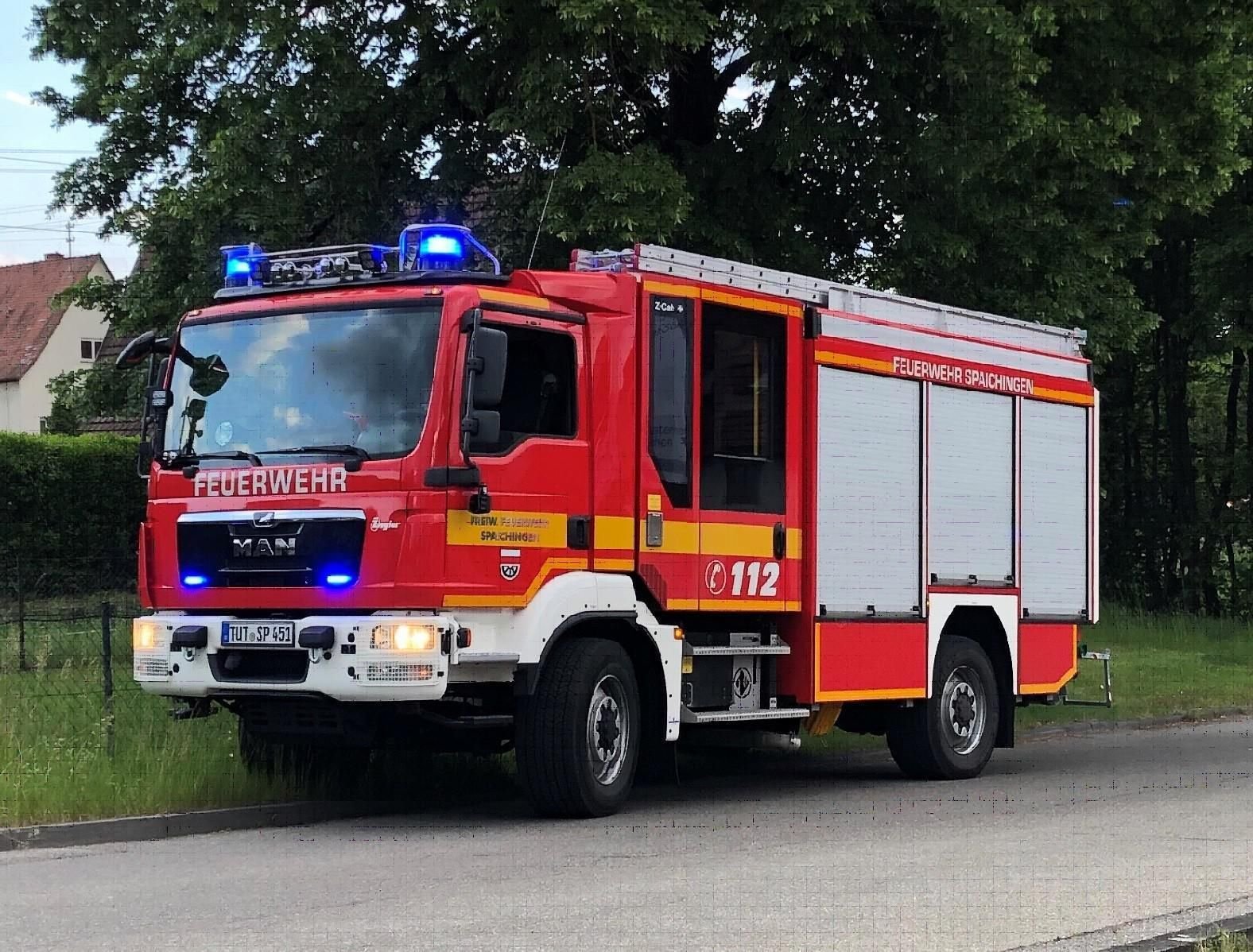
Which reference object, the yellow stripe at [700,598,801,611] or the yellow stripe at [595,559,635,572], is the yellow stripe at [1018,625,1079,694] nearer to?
the yellow stripe at [700,598,801,611]

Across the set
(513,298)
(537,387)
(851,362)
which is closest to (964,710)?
(851,362)

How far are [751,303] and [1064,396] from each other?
3960mm

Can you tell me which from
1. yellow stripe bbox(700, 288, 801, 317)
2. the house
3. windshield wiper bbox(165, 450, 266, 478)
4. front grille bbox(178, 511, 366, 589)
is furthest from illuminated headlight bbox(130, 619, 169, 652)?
the house

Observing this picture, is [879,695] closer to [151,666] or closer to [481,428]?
[481,428]

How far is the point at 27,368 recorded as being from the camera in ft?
200

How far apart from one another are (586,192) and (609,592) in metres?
7.18

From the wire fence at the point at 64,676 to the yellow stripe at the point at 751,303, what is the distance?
4.29 metres

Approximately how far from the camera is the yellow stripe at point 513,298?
35.2 feet

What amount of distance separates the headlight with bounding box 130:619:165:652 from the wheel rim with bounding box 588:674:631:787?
8.08 feet

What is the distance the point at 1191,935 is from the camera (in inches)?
275

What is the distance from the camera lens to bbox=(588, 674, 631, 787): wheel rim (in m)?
11.0

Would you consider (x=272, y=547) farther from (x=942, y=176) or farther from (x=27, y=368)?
(x=27, y=368)

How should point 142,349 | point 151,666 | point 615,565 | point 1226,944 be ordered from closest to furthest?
point 1226,944
point 151,666
point 615,565
point 142,349

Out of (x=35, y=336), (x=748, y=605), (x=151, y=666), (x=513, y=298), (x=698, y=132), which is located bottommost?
(x=151, y=666)
